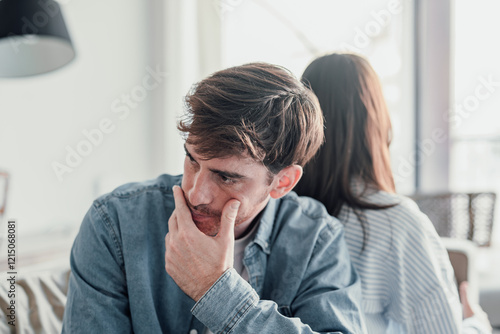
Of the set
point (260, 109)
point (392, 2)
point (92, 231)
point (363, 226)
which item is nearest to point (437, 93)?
point (392, 2)

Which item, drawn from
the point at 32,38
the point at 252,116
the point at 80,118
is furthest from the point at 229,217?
the point at 80,118

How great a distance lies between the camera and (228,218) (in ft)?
3.07

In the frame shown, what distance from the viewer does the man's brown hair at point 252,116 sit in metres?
0.92

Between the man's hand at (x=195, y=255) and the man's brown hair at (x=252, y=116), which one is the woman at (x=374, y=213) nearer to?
the man's brown hair at (x=252, y=116)

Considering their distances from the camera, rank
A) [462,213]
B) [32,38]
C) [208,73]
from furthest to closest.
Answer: [208,73] → [462,213] → [32,38]

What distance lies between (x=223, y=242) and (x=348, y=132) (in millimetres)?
554

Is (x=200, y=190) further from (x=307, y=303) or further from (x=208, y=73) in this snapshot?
(x=208, y=73)

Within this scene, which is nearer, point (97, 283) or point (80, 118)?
point (97, 283)

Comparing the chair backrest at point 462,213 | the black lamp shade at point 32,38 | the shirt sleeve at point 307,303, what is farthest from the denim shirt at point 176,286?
the chair backrest at point 462,213

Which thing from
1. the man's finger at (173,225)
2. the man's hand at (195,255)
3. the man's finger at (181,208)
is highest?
the man's finger at (181,208)

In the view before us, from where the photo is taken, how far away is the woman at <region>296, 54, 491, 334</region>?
3.63ft

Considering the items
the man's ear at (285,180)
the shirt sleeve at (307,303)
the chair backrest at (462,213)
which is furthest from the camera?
the chair backrest at (462,213)

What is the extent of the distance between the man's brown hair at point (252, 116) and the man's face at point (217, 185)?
20 millimetres

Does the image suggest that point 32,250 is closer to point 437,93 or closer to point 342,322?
point 342,322
